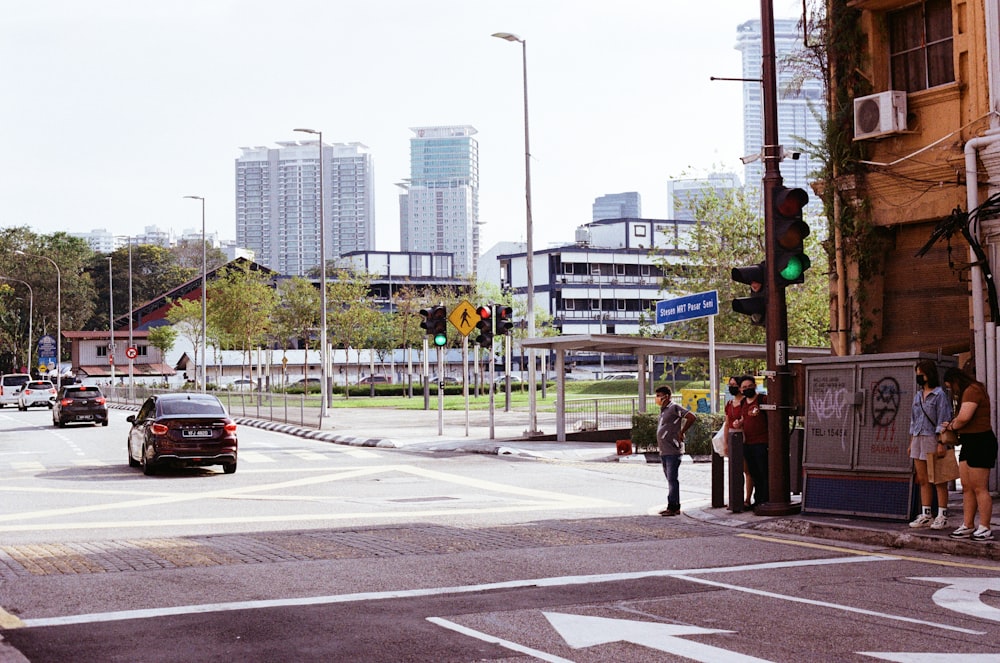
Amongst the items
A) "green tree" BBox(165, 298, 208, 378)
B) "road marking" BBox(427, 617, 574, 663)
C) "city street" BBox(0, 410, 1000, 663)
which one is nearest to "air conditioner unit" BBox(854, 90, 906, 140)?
"city street" BBox(0, 410, 1000, 663)

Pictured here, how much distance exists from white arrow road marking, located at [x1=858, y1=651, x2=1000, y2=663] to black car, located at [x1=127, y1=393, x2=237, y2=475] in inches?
633

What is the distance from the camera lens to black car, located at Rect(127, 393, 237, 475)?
2122 centimetres

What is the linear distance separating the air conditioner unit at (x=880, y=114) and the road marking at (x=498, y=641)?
11931 mm

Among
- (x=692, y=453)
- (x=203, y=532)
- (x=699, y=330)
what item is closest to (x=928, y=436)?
(x=203, y=532)

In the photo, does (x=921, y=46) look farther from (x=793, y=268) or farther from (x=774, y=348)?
(x=774, y=348)

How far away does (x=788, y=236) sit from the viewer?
13.7 metres

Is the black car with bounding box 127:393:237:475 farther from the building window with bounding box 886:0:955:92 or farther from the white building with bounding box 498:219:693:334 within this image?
the white building with bounding box 498:219:693:334

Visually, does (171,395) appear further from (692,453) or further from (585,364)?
(585,364)

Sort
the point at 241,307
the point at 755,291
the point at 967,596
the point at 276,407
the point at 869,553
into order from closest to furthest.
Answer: the point at 967,596
the point at 869,553
the point at 755,291
the point at 276,407
the point at 241,307

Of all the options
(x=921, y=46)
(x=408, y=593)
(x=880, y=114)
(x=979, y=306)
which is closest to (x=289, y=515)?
(x=408, y=593)

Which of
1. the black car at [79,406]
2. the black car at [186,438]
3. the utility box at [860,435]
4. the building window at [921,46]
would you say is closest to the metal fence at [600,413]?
the black car at [186,438]

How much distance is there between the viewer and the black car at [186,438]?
69.6 feet

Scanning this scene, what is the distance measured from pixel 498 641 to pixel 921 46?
13.6 metres

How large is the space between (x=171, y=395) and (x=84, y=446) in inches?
321
